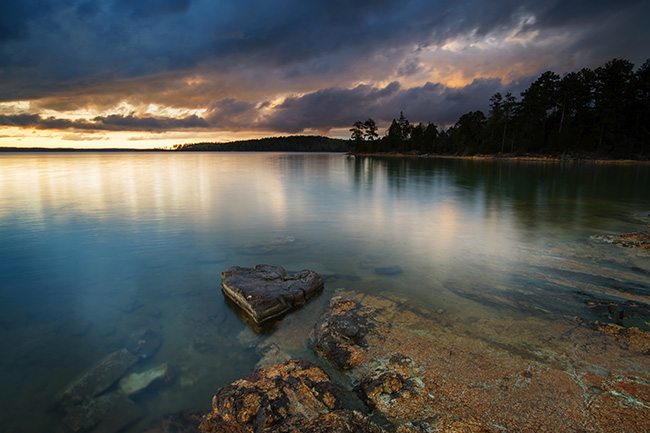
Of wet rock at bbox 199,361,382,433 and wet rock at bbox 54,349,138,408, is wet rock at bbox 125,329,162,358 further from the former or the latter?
wet rock at bbox 199,361,382,433

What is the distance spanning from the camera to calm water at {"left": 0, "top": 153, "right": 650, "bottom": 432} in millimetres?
4984

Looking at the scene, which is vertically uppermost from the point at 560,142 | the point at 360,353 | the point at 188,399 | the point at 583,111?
the point at 583,111

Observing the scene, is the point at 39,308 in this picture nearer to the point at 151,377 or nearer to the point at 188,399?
the point at 151,377

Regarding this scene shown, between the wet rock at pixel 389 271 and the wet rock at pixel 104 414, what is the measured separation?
556cm

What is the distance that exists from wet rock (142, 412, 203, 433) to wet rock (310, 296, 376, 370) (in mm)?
1830

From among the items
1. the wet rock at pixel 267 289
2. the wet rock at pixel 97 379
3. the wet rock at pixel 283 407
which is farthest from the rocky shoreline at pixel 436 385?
the wet rock at pixel 97 379

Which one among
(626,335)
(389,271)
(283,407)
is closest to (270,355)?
(283,407)

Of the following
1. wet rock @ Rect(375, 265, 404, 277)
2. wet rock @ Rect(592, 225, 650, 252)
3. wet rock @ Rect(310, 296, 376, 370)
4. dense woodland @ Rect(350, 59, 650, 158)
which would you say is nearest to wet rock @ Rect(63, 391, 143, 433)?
wet rock @ Rect(310, 296, 376, 370)

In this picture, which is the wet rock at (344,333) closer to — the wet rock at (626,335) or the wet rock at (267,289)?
the wet rock at (267,289)

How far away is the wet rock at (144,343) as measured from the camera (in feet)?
16.8

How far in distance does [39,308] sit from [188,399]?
15.5 feet

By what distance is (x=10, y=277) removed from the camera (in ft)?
26.1

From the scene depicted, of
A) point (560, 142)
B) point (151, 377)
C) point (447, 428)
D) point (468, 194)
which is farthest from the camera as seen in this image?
point (560, 142)

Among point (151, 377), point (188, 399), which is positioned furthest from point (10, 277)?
point (188, 399)
